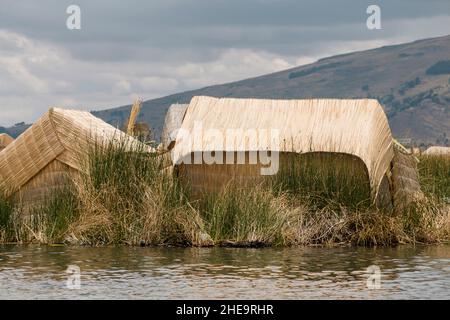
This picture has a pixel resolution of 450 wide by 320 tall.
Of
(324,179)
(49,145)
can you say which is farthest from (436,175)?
(49,145)

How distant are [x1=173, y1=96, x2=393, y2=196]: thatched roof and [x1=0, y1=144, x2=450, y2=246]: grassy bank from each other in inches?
13.2

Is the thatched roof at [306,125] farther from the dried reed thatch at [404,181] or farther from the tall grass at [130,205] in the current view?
the tall grass at [130,205]

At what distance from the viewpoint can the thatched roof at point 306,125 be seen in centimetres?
1443

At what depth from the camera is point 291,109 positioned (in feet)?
50.0

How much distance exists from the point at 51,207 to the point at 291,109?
12.0 ft

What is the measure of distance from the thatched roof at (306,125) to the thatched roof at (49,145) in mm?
1142

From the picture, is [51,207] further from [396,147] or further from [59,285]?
[396,147]

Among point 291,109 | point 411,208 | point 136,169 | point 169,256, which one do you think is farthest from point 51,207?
point 411,208

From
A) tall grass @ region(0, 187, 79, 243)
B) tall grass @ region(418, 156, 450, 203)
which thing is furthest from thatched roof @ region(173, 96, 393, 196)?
tall grass @ region(418, 156, 450, 203)

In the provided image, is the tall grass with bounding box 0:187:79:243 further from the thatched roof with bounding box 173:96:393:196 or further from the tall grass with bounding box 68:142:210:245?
the thatched roof with bounding box 173:96:393:196

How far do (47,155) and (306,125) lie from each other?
11.7 feet

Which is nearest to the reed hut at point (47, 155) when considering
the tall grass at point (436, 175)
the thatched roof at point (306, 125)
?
the thatched roof at point (306, 125)

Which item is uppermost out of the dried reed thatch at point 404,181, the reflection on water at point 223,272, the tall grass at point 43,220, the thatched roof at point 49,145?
the thatched roof at point 49,145

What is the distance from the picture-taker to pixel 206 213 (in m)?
13.6
